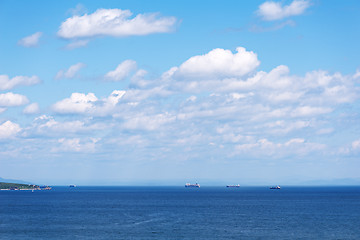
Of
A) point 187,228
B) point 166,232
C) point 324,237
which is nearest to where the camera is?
point 324,237

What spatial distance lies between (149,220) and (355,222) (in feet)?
198

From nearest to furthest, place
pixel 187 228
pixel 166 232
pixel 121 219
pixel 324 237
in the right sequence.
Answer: pixel 324 237 < pixel 166 232 < pixel 187 228 < pixel 121 219

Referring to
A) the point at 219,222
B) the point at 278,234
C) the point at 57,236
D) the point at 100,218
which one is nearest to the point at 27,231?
the point at 57,236

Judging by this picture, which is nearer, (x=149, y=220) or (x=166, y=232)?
(x=166, y=232)

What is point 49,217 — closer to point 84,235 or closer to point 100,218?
point 100,218

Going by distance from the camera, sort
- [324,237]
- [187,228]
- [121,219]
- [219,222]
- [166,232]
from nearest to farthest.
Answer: [324,237] < [166,232] < [187,228] < [219,222] < [121,219]

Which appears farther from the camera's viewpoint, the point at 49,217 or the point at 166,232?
the point at 49,217

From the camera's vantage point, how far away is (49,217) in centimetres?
15138

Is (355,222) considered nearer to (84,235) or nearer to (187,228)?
(187,228)

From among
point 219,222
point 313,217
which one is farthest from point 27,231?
point 313,217

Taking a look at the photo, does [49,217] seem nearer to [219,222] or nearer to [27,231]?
[27,231]

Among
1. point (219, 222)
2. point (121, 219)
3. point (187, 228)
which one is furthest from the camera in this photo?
point (121, 219)

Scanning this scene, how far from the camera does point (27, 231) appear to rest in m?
115

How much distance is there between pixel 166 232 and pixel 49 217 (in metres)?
56.6
